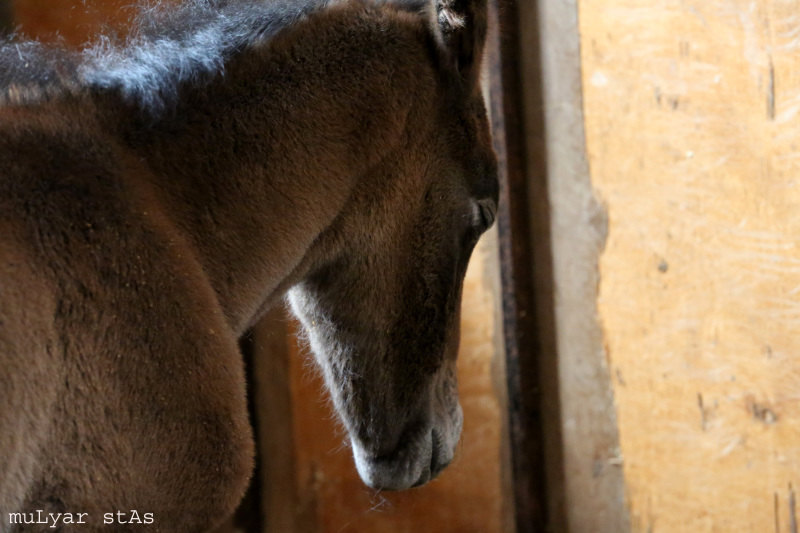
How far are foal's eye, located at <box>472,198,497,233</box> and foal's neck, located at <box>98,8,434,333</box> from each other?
0.63 feet

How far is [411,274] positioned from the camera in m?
1.35

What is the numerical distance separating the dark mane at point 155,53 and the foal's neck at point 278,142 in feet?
0.07

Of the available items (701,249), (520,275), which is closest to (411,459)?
(701,249)

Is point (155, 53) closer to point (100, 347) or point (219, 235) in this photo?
point (219, 235)

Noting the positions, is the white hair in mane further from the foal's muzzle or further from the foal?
the foal's muzzle

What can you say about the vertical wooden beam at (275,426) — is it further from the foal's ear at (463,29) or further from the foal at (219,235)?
the foal's ear at (463,29)

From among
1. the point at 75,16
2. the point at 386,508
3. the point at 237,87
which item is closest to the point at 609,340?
the point at 386,508

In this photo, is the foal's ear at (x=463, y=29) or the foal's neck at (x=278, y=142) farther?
the foal's ear at (x=463, y=29)

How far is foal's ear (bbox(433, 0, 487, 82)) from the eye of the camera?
1285 millimetres

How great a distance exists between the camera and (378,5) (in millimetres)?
1310

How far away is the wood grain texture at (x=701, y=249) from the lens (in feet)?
5.76

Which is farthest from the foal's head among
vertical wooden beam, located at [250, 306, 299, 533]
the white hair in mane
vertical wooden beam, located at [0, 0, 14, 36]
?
vertical wooden beam, located at [0, 0, 14, 36]

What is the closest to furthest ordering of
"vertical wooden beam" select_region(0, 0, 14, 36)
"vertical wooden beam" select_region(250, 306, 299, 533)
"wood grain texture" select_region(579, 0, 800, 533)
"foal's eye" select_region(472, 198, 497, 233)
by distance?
"foal's eye" select_region(472, 198, 497, 233) < "wood grain texture" select_region(579, 0, 800, 533) < "vertical wooden beam" select_region(0, 0, 14, 36) < "vertical wooden beam" select_region(250, 306, 299, 533)

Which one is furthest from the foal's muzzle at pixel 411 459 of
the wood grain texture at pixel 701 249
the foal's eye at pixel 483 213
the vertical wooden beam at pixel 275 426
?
the vertical wooden beam at pixel 275 426
